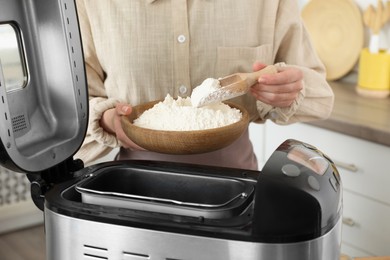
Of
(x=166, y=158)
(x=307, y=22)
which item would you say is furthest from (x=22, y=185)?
(x=166, y=158)

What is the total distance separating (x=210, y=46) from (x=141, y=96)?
0.18 m

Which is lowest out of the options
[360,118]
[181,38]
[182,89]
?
[360,118]

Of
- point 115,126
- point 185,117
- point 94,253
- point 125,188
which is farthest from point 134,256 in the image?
point 115,126

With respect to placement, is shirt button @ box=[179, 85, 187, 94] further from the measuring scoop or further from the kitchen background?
the kitchen background

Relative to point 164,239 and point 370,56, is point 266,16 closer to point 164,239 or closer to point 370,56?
point 164,239

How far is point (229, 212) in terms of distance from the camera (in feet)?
2.54

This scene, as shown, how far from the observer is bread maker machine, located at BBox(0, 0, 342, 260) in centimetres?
73

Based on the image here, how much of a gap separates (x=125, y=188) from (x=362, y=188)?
119 cm

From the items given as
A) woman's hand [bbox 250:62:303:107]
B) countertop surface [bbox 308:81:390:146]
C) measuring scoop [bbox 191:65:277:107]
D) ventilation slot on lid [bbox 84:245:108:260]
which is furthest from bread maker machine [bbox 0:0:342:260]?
countertop surface [bbox 308:81:390:146]

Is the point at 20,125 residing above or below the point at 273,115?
above

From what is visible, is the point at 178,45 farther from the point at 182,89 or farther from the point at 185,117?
the point at 185,117

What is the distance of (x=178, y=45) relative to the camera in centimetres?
127

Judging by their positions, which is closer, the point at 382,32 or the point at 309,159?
the point at 309,159

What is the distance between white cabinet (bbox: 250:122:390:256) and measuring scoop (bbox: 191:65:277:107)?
95 centimetres
